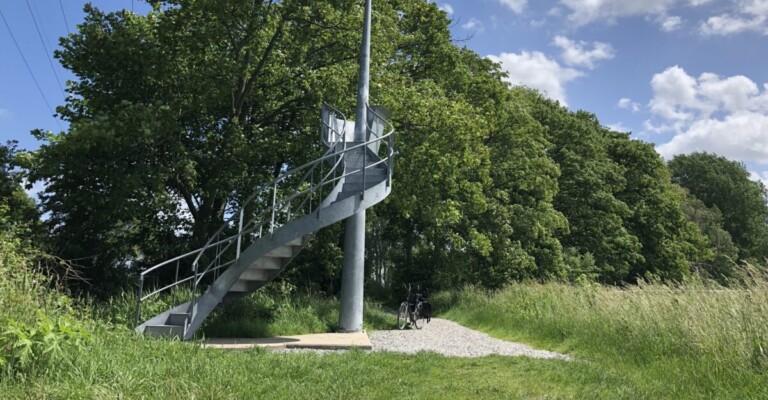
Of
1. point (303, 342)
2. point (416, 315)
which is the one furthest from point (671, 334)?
point (416, 315)

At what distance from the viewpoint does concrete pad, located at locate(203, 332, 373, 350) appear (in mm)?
9730

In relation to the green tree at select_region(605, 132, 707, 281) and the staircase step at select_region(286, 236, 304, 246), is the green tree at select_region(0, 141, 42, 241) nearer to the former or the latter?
the staircase step at select_region(286, 236, 304, 246)

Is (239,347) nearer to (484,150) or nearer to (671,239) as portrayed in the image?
(484,150)

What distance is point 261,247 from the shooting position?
1051cm

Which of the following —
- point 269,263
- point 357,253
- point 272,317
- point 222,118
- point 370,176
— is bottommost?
point 272,317

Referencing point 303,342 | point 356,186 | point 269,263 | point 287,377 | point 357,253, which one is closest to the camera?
point 287,377

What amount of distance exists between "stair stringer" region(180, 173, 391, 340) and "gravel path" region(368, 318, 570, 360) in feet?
8.59

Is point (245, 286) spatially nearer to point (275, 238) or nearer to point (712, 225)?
point (275, 238)

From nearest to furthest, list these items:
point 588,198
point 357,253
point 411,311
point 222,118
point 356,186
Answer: point 356,186
point 357,253
point 411,311
point 222,118
point 588,198

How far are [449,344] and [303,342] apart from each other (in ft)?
9.90

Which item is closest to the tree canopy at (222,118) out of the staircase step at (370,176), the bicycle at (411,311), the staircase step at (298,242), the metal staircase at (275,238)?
the metal staircase at (275,238)

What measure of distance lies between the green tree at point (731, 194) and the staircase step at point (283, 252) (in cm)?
4728

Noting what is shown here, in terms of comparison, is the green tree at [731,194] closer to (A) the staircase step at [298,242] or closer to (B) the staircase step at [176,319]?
(A) the staircase step at [298,242]

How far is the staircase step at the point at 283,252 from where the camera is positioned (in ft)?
36.1
